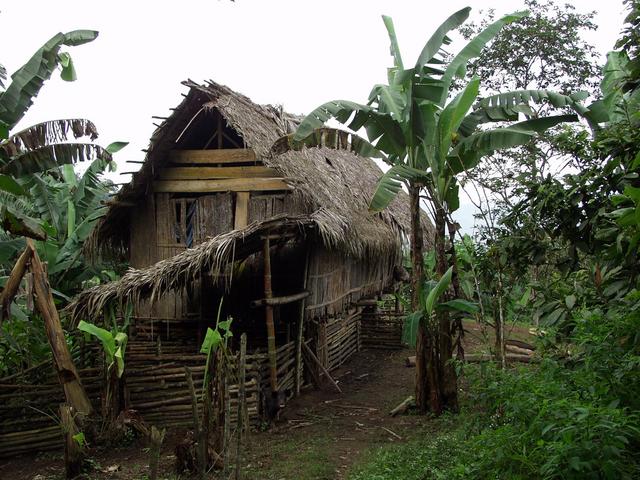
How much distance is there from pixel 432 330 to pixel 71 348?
5.20m

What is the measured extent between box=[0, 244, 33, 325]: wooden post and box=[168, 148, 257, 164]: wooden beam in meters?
3.59

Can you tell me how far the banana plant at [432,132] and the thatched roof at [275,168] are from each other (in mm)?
1187

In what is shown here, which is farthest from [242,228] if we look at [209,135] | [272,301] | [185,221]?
[209,135]

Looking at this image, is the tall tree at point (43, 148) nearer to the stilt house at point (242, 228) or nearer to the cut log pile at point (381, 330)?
the stilt house at point (242, 228)

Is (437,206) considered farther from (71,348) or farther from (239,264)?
(71,348)

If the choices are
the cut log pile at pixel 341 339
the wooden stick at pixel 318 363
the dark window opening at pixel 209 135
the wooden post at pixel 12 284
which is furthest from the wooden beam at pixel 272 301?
the cut log pile at pixel 341 339

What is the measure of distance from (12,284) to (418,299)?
4.84m

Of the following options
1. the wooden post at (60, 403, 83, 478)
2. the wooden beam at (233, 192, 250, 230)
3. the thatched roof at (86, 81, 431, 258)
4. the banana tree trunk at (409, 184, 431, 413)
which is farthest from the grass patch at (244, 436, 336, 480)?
the wooden beam at (233, 192, 250, 230)

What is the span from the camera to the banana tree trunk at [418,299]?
805 cm

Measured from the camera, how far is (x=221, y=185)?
385 inches

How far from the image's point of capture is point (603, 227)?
4098 millimetres

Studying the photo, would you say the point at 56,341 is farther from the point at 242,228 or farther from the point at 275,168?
the point at 275,168

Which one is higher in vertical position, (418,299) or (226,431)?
(418,299)

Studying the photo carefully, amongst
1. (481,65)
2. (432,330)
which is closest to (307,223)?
(432,330)
